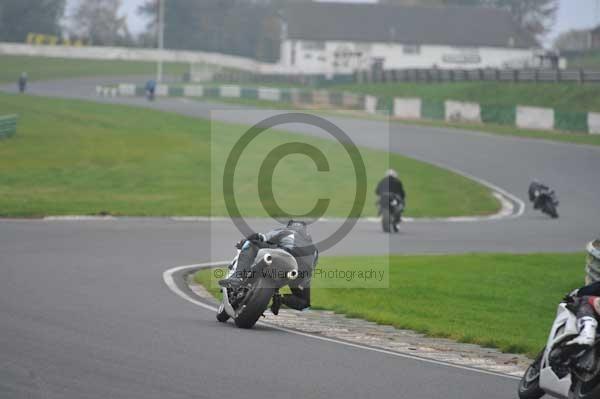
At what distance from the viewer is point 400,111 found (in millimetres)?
63125

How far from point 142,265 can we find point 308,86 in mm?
68849

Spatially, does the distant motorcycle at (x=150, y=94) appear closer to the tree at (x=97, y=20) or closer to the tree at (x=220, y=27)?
the tree at (x=220, y=27)

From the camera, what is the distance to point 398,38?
119312mm

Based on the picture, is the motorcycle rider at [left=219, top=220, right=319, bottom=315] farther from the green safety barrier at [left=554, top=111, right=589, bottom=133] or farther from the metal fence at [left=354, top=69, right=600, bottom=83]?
the metal fence at [left=354, top=69, right=600, bottom=83]

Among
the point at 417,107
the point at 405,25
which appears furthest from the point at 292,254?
the point at 405,25

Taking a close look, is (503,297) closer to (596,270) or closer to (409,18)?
(596,270)

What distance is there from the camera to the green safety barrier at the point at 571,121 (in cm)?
5022

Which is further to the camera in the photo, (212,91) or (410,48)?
(410,48)

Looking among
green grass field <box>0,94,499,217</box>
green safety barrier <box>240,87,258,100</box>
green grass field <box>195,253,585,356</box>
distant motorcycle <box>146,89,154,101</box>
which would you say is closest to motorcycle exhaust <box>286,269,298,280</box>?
green grass field <box>195,253,585,356</box>

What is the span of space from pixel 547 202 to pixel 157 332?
2228 cm

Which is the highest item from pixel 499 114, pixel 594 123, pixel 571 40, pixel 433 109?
pixel 571 40

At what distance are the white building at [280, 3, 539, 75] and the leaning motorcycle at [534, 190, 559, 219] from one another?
283 feet

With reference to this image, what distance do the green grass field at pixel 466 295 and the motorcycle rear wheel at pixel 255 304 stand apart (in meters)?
2.08

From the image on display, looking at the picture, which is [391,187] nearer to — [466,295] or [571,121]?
[466,295]
